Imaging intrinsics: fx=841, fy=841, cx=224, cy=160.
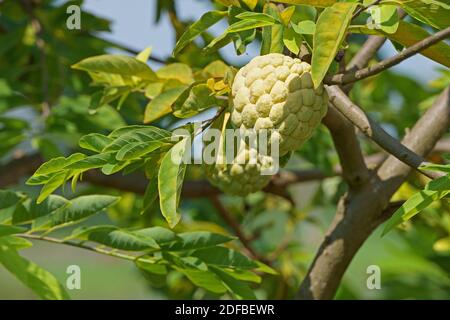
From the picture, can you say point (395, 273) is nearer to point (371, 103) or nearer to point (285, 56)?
point (371, 103)

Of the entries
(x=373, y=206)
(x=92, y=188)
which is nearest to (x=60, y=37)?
(x=92, y=188)

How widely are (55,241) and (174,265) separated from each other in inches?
9.2

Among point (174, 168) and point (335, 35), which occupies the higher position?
point (335, 35)

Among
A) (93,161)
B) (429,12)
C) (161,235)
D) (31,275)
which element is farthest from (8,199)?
(429,12)

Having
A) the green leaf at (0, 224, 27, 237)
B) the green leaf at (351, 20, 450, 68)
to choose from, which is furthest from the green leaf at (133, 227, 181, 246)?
the green leaf at (351, 20, 450, 68)

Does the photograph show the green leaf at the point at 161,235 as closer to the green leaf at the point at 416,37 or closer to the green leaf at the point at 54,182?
the green leaf at the point at 54,182

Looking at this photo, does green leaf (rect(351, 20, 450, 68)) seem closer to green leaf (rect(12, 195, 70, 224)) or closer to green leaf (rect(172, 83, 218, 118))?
green leaf (rect(172, 83, 218, 118))

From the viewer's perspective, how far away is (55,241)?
163cm

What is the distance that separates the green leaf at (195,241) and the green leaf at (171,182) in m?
0.31

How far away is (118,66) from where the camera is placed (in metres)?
1.64

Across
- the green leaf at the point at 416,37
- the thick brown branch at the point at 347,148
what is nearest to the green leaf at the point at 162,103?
the thick brown branch at the point at 347,148

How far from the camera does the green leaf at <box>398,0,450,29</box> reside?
4.03 feet

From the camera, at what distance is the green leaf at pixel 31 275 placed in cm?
153

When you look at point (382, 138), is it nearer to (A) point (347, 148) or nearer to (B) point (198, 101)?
(B) point (198, 101)
